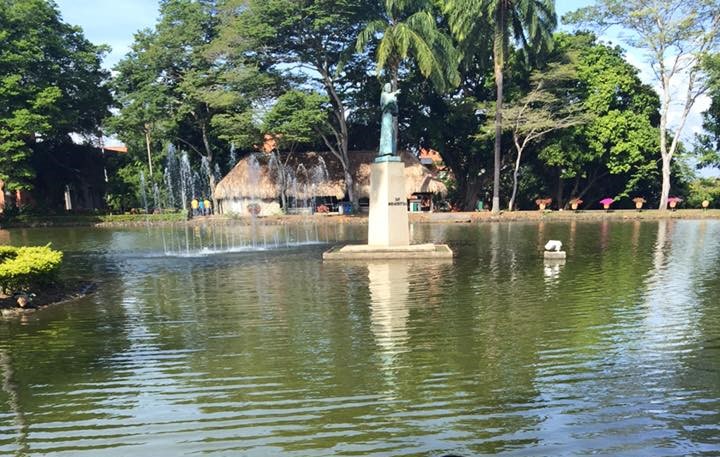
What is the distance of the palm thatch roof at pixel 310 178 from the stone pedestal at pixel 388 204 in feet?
73.1

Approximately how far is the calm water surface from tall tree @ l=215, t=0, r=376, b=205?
24.4 metres

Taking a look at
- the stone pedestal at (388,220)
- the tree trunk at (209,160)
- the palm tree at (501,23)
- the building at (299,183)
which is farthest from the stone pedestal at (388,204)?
the tree trunk at (209,160)

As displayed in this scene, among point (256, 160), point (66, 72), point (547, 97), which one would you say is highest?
point (66, 72)

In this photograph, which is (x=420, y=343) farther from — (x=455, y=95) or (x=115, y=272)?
(x=455, y=95)

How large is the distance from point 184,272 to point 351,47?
24.0 meters

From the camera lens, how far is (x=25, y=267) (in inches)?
439

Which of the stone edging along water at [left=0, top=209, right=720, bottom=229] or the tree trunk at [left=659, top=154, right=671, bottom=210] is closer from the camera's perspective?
the stone edging along water at [left=0, top=209, right=720, bottom=229]

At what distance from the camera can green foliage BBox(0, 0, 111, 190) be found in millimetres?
34469

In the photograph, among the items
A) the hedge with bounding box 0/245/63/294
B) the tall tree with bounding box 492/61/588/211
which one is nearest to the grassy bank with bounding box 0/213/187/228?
the tall tree with bounding box 492/61/588/211

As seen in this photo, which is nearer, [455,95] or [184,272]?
[184,272]

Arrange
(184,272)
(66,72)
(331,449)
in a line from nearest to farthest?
(331,449) < (184,272) < (66,72)

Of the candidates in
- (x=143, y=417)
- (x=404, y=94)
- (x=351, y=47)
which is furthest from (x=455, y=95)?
(x=143, y=417)

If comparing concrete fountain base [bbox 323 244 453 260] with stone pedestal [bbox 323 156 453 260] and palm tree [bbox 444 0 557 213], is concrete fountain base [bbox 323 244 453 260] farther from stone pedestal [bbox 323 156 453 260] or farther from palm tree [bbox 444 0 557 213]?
palm tree [bbox 444 0 557 213]

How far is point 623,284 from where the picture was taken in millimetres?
12281
